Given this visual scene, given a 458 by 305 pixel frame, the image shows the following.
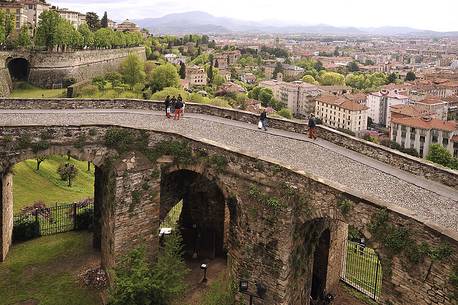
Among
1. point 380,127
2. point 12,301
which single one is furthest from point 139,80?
point 380,127

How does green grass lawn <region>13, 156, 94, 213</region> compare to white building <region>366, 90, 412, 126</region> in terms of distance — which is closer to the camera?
green grass lawn <region>13, 156, 94, 213</region>

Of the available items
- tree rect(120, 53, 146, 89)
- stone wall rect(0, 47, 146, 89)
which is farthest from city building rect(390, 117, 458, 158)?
stone wall rect(0, 47, 146, 89)

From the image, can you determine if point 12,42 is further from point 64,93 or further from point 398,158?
point 398,158

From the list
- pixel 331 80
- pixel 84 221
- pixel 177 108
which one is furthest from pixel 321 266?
pixel 331 80

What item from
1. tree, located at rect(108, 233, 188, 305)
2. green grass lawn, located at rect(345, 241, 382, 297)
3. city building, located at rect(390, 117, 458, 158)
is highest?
tree, located at rect(108, 233, 188, 305)

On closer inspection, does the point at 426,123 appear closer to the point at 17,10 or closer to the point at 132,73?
the point at 132,73

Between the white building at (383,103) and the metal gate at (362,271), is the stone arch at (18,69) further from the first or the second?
the white building at (383,103)

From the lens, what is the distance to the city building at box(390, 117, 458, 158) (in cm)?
9206

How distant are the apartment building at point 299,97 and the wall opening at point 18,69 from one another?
98.3 m

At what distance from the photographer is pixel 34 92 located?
52.6 m

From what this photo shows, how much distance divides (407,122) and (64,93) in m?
69.0

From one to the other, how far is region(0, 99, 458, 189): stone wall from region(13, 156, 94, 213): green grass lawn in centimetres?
544

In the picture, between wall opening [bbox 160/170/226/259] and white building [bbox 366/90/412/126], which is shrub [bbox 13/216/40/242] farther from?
white building [bbox 366/90/412/126]

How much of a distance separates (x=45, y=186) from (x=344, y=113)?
341 feet
